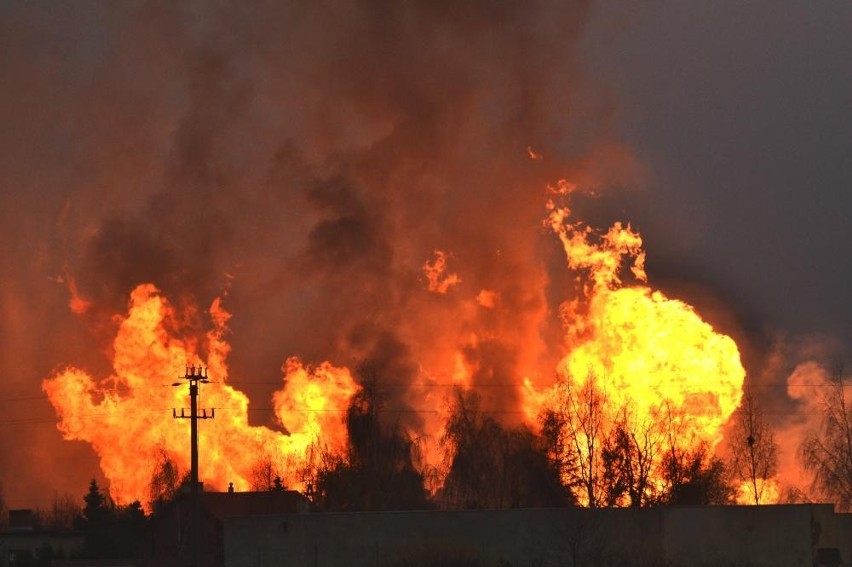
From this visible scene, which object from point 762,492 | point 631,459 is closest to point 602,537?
point 631,459

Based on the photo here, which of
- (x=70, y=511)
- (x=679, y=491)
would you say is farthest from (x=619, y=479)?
(x=70, y=511)

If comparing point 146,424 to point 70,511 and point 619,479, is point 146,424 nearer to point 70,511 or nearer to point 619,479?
point 619,479

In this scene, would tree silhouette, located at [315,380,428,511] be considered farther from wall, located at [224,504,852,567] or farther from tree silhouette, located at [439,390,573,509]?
wall, located at [224,504,852,567]

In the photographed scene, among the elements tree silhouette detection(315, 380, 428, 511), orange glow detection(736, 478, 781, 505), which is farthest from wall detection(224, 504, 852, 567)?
tree silhouette detection(315, 380, 428, 511)

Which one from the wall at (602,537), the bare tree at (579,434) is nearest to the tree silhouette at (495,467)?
the bare tree at (579,434)

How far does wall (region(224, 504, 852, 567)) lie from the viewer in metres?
61.1

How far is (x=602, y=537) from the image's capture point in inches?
2413

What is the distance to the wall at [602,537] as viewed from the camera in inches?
2405

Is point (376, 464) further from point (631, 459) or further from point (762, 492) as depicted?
point (762, 492)

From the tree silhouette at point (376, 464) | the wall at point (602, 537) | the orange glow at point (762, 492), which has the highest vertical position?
the tree silhouette at point (376, 464)

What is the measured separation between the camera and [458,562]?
2362 inches

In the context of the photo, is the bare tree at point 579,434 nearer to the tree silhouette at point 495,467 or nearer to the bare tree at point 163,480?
the tree silhouette at point 495,467

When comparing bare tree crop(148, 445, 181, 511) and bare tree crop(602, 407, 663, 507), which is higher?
bare tree crop(148, 445, 181, 511)

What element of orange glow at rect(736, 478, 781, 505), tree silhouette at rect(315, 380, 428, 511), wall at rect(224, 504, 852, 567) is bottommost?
wall at rect(224, 504, 852, 567)
